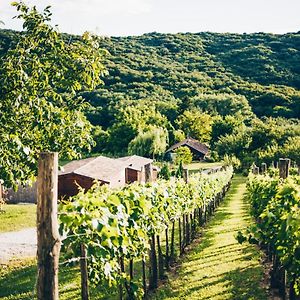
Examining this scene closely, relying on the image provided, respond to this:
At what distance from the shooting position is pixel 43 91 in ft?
28.4

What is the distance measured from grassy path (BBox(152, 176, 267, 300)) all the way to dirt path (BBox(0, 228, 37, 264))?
5.49 m

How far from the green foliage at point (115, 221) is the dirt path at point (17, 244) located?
5733 millimetres

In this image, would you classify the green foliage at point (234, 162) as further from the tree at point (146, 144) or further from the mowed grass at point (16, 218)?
the mowed grass at point (16, 218)

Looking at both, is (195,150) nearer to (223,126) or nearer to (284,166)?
(223,126)

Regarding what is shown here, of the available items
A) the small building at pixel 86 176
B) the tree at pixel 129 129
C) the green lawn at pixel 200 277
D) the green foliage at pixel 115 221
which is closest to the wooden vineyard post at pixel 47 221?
the green foliage at pixel 115 221

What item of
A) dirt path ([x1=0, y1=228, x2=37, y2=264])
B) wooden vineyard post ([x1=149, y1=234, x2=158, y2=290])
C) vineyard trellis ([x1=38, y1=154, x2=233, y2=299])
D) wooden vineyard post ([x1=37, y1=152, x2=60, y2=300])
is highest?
wooden vineyard post ([x1=37, y1=152, x2=60, y2=300])

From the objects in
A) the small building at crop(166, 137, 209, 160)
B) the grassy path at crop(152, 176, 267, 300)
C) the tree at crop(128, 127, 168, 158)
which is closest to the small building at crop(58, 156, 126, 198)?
the grassy path at crop(152, 176, 267, 300)

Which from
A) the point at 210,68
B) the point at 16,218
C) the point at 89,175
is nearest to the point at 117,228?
the point at 16,218

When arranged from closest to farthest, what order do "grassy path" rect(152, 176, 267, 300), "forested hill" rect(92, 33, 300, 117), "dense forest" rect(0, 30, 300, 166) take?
"grassy path" rect(152, 176, 267, 300) < "dense forest" rect(0, 30, 300, 166) < "forested hill" rect(92, 33, 300, 117)

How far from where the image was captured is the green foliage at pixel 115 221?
165 inches

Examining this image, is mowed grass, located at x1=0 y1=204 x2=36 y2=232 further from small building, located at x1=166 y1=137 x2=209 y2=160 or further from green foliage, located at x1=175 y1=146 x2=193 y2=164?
small building, located at x1=166 y1=137 x2=209 y2=160

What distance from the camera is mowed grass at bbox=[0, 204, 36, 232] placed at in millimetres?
17802

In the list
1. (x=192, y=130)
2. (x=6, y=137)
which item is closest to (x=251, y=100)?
(x=192, y=130)

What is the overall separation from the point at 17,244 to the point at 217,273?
788cm
